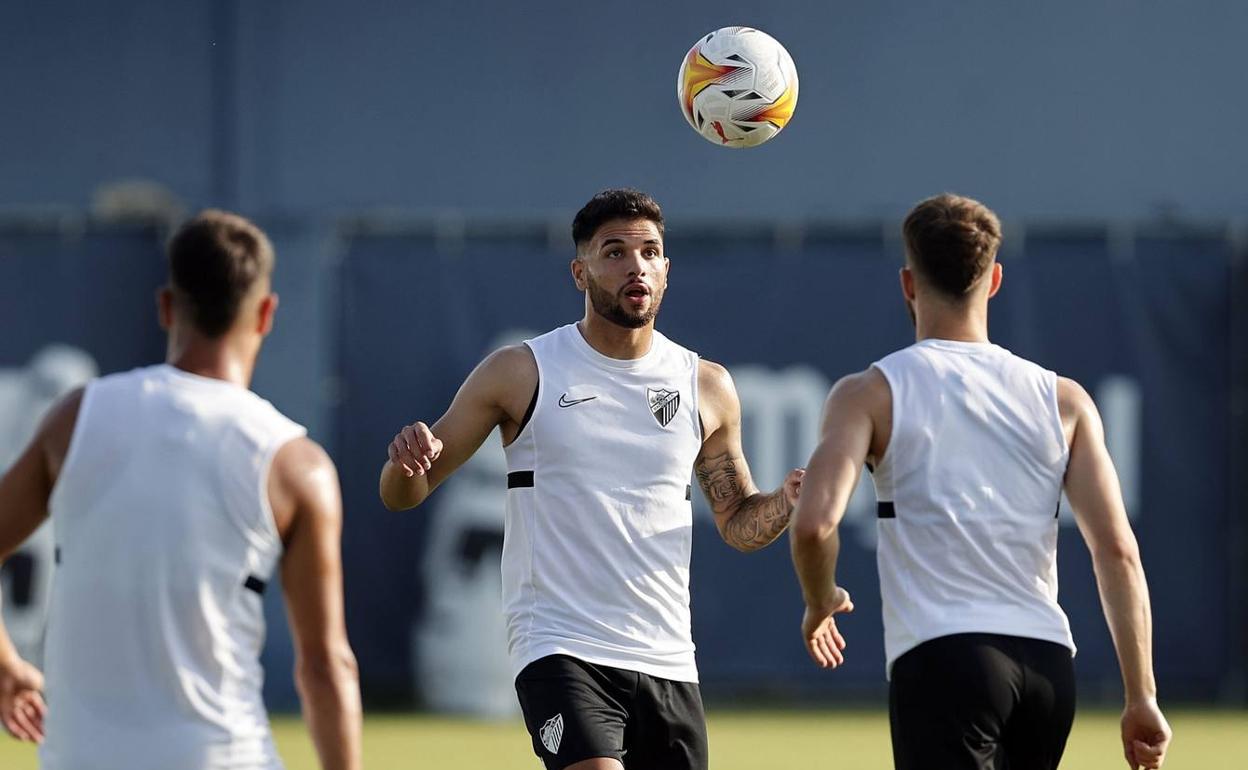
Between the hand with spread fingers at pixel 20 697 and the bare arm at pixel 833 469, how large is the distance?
1.74 meters

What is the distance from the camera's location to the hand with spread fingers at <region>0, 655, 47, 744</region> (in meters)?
3.94

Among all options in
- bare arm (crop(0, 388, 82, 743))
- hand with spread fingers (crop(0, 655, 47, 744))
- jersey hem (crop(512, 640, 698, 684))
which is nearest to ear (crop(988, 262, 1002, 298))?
jersey hem (crop(512, 640, 698, 684))

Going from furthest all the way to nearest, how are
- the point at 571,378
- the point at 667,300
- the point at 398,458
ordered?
the point at 667,300, the point at 571,378, the point at 398,458

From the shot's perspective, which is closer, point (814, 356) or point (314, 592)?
point (314, 592)

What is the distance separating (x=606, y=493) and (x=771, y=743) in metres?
5.97

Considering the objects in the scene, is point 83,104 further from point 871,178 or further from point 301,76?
point 871,178

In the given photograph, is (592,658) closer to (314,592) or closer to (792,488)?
(792,488)

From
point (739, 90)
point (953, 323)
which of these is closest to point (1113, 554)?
point (953, 323)

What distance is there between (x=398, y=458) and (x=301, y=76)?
28.8ft

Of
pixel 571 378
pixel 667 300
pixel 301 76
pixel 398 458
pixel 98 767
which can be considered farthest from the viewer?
pixel 301 76

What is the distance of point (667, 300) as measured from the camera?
499 inches

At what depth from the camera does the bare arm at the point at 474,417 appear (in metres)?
5.46

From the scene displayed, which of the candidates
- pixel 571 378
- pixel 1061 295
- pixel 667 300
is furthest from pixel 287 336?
pixel 571 378

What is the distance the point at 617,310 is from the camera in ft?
Result: 18.8
